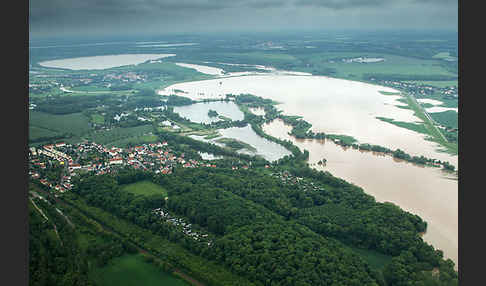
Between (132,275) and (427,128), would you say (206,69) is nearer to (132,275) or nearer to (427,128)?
(427,128)

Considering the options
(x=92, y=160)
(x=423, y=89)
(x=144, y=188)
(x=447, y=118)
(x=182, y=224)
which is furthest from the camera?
(x=423, y=89)

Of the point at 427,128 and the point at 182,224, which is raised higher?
the point at 427,128

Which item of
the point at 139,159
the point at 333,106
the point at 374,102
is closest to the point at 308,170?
the point at 139,159

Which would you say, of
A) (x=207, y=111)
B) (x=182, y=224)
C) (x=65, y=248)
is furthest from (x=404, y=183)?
(x=207, y=111)

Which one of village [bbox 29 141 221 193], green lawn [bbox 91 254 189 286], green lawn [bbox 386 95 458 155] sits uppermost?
green lawn [bbox 386 95 458 155]

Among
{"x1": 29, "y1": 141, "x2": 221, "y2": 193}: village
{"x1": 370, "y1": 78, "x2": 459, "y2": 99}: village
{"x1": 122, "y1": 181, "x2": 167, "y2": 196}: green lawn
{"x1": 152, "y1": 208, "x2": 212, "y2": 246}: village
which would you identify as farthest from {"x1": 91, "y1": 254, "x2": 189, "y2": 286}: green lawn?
{"x1": 370, "y1": 78, "x2": 459, "y2": 99}: village

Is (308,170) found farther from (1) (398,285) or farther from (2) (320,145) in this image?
(1) (398,285)

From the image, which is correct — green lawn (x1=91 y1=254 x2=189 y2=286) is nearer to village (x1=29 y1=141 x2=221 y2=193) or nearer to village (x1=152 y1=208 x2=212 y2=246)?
village (x1=152 y1=208 x2=212 y2=246)

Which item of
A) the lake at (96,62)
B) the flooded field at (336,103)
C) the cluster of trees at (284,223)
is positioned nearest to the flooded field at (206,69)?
the flooded field at (336,103)
